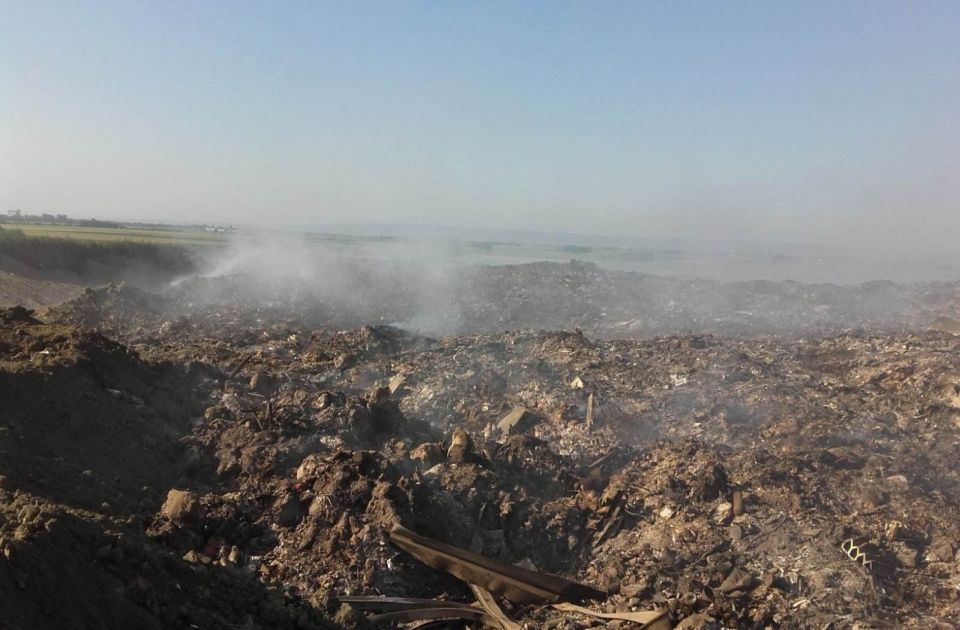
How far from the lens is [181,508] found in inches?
228

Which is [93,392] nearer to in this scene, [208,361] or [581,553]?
[208,361]

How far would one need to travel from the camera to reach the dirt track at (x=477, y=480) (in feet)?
15.4

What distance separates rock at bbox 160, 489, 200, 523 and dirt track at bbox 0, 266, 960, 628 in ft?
0.10

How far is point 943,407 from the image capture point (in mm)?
9266

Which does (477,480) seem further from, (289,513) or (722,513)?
(722,513)

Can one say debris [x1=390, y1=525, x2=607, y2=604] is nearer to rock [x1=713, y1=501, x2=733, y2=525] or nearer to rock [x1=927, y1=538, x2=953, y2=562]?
rock [x1=713, y1=501, x2=733, y2=525]

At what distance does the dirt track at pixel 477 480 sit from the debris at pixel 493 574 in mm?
126

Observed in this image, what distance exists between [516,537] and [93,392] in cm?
611

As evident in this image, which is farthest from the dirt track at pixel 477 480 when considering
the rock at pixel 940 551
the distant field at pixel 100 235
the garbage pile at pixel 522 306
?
the distant field at pixel 100 235

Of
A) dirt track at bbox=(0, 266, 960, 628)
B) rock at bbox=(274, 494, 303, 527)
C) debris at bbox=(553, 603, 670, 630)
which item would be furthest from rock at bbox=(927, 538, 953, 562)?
rock at bbox=(274, 494, 303, 527)

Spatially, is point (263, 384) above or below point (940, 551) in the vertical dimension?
above

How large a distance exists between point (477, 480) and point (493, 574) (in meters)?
1.61

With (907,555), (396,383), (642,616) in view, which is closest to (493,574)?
(642,616)

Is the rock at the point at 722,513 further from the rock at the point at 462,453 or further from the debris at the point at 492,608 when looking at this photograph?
the rock at the point at 462,453
